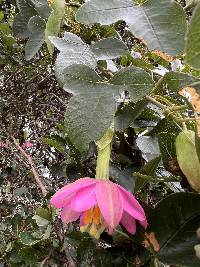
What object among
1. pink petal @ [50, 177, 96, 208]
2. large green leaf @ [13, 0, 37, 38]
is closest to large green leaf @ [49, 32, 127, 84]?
pink petal @ [50, 177, 96, 208]

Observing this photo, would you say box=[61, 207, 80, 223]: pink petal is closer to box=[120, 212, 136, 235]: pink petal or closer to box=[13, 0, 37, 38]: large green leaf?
box=[120, 212, 136, 235]: pink petal

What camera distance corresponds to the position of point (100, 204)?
0.51 metres

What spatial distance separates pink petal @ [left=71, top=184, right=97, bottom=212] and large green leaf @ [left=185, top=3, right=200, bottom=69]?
186 mm

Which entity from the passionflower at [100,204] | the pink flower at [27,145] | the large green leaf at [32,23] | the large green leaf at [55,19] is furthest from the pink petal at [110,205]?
the pink flower at [27,145]

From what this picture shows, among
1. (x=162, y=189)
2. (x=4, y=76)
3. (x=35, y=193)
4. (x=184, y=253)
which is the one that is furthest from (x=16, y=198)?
(x=184, y=253)

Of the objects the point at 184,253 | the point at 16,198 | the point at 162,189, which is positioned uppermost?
the point at 184,253

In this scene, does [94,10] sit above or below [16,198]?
above

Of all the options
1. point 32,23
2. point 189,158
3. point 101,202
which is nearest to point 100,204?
point 101,202

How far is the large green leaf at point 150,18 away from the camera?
532mm

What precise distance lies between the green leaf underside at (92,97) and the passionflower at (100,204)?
0.18 feet

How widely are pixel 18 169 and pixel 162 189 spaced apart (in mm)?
657

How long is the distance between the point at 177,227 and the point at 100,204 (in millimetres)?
99

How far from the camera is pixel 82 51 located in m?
0.59

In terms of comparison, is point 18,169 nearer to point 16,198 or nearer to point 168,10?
point 16,198
